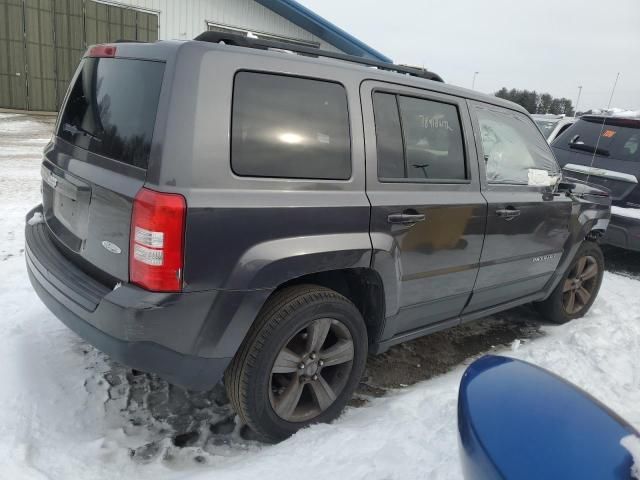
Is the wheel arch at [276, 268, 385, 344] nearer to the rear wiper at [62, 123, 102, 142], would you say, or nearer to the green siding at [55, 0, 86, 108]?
the rear wiper at [62, 123, 102, 142]

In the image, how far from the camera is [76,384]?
112 inches

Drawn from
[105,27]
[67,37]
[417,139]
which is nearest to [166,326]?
[417,139]

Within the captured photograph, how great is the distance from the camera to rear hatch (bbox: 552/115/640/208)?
6078 millimetres

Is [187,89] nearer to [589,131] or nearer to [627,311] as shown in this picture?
[627,311]

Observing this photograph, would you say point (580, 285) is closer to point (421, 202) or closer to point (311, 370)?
point (421, 202)

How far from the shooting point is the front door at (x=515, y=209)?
340 centimetres

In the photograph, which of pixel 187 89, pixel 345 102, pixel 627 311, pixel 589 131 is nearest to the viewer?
pixel 187 89

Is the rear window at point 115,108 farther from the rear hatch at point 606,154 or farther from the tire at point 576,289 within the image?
the rear hatch at point 606,154

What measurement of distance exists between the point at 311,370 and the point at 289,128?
1.24 m

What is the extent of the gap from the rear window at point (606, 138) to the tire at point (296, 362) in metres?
5.01

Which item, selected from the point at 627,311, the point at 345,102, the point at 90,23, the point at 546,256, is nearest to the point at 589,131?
the point at 627,311

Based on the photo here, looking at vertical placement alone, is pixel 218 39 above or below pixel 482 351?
above

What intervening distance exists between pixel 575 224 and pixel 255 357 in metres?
3.08

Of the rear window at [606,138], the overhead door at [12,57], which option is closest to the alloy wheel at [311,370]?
the rear window at [606,138]
